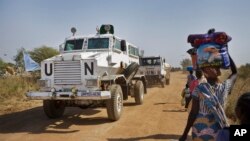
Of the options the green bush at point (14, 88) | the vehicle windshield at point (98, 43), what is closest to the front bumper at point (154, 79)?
the green bush at point (14, 88)

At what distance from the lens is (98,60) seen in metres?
9.17

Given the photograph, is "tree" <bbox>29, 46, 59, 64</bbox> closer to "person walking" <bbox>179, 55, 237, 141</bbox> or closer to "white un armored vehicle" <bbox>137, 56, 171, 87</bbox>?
"white un armored vehicle" <bbox>137, 56, 171, 87</bbox>

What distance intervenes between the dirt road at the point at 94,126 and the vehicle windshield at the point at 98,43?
2.28m

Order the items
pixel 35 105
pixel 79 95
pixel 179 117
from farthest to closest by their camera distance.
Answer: pixel 35 105
pixel 179 117
pixel 79 95

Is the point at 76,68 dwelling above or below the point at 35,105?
above

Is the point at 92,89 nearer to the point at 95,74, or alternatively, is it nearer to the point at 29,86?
the point at 95,74

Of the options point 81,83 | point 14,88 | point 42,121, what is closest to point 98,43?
point 81,83

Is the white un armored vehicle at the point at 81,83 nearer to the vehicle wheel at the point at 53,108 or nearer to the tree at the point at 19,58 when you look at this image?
the vehicle wheel at the point at 53,108

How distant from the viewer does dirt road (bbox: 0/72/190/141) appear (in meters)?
7.56

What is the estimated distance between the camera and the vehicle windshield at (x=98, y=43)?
10.8 meters

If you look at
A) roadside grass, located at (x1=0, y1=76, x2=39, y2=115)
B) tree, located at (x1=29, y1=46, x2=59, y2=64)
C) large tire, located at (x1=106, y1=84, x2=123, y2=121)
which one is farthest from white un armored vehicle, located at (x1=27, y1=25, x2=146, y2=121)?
tree, located at (x1=29, y1=46, x2=59, y2=64)

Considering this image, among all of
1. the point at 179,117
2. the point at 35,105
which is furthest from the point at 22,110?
the point at 179,117

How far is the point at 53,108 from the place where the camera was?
9891 mm

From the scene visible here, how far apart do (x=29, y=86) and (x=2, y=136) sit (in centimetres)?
1064
